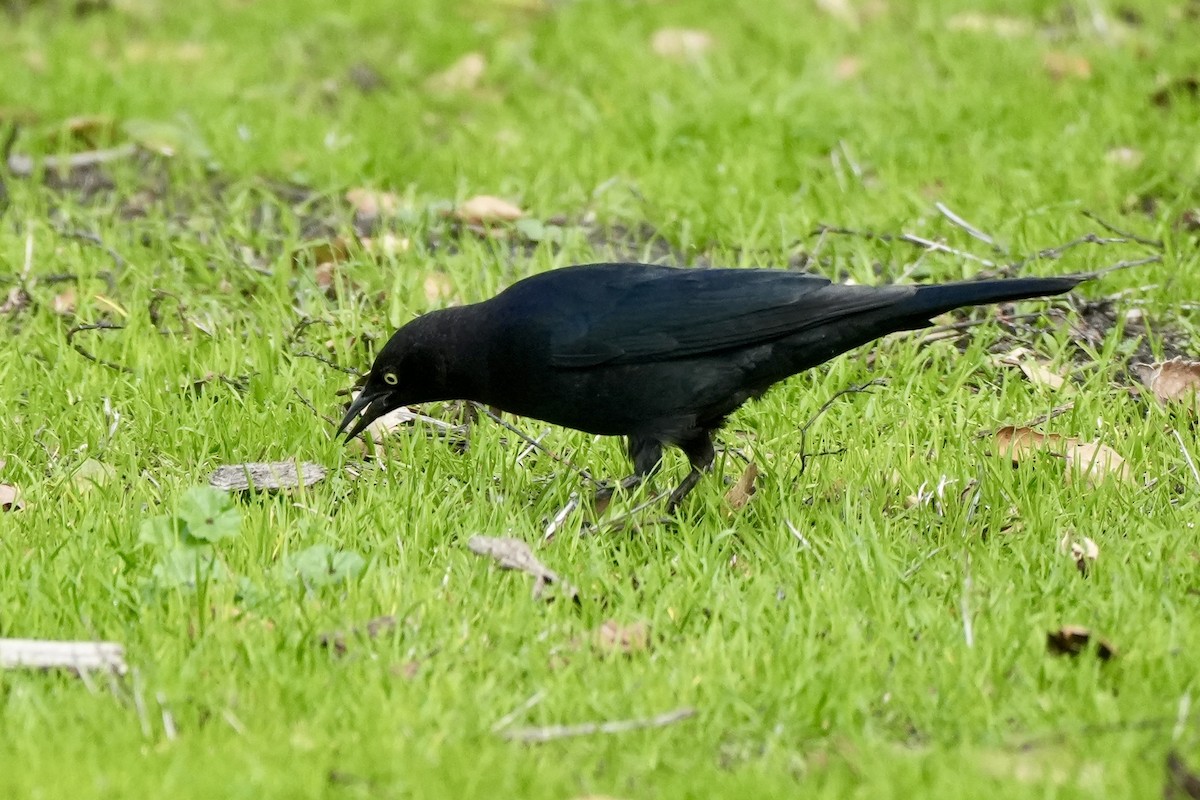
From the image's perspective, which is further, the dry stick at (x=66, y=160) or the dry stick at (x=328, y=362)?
the dry stick at (x=66, y=160)

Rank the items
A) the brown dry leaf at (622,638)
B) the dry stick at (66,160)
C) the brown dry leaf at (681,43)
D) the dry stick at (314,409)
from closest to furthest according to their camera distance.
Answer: the brown dry leaf at (622,638) < the dry stick at (314,409) < the dry stick at (66,160) < the brown dry leaf at (681,43)

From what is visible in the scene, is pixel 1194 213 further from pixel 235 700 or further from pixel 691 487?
pixel 235 700

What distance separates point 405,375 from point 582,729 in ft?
5.46

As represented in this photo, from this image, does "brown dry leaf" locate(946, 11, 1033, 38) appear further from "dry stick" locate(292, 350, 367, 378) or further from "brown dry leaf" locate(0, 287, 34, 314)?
"brown dry leaf" locate(0, 287, 34, 314)

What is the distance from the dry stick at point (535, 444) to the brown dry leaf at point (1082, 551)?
119cm

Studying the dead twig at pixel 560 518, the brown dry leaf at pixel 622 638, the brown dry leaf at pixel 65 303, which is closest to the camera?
the brown dry leaf at pixel 622 638

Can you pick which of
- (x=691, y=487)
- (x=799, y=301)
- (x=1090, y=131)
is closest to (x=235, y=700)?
(x=691, y=487)

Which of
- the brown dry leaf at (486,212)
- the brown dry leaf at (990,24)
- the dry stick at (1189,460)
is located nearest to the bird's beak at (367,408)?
the brown dry leaf at (486,212)

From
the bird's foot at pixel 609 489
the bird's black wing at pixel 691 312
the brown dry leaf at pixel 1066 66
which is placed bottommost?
the brown dry leaf at pixel 1066 66

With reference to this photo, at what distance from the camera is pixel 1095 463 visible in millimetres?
4211

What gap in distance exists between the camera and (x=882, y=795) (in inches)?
106

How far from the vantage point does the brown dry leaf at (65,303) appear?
5305mm

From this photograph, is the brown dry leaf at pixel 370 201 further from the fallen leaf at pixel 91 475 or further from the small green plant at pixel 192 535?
the small green plant at pixel 192 535

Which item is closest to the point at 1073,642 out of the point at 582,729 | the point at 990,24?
the point at 582,729
